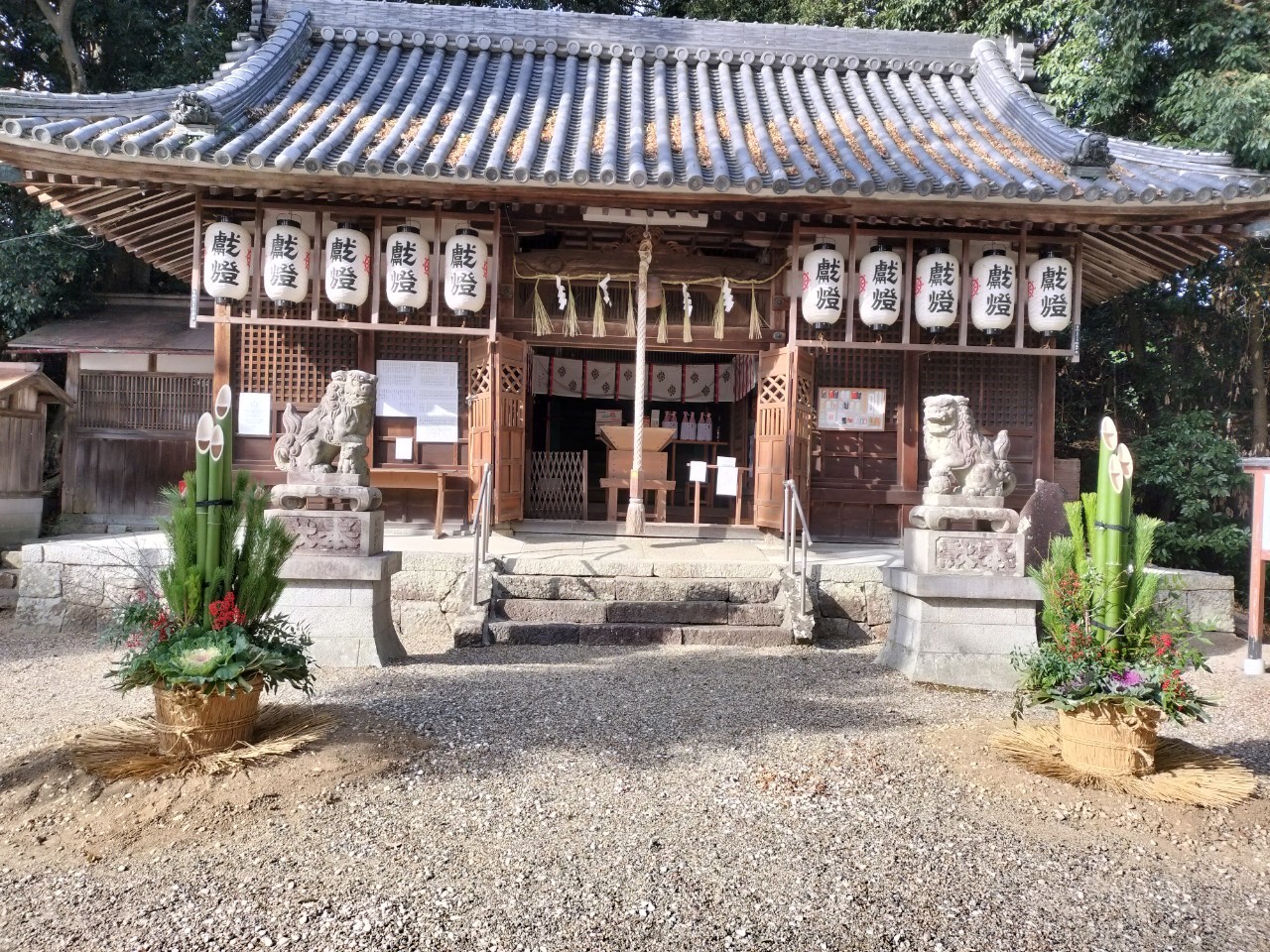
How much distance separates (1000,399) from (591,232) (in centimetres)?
552

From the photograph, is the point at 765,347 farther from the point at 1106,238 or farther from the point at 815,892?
the point at 815,892

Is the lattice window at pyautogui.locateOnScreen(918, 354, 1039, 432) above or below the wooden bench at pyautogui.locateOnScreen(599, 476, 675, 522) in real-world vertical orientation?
above

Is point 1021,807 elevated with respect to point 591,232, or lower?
lower

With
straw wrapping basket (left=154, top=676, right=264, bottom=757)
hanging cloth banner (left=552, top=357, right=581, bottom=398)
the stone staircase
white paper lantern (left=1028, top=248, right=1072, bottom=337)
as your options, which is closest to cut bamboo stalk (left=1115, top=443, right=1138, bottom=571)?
the stone staircase

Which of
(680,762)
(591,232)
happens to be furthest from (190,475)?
(591,232)

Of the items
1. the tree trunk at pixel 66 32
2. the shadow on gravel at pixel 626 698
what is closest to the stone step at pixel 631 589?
the shadow on gravel at pixel 626 698

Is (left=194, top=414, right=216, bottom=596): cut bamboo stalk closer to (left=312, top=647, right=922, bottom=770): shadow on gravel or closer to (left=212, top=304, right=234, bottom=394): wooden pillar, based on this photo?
(left=312, top=647, right=922, bottom=770): shadow on gravel

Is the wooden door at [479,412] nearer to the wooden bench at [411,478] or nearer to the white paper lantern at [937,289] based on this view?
the wooden bench at [411,478]

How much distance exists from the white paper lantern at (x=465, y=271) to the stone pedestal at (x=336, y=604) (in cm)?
367

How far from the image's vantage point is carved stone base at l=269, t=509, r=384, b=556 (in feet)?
19.6

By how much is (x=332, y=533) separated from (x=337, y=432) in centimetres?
77

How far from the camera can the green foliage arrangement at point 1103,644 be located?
148 inches

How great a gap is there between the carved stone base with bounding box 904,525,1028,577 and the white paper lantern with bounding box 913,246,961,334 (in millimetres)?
3517

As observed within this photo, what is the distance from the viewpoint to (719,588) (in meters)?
7.44
